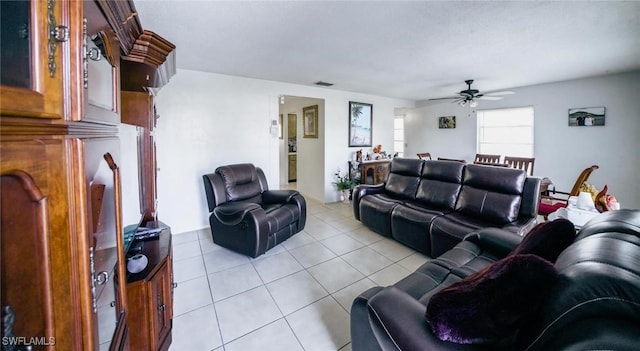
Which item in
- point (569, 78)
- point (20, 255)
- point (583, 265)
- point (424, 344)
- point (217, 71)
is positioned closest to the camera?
point (20, 255)

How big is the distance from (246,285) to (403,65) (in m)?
3.35

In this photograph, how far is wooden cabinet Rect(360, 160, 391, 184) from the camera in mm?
5660

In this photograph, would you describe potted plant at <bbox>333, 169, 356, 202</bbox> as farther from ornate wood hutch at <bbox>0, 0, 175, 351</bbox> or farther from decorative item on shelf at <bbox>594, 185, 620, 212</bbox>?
ornate wood hutch at <bbox>0, 0, 175, 351</bbox>

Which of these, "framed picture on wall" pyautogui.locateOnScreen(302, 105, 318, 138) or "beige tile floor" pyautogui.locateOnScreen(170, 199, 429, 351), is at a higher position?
"framed picture on wall" pyautogui.locateOnScreen(302, 105, 318, 138)

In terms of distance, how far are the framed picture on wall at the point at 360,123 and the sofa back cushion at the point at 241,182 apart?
2618 mm

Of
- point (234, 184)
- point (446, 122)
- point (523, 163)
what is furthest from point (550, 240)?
point (446, 122)

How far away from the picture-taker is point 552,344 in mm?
698

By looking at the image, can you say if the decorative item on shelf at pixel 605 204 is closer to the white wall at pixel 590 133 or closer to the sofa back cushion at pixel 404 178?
the sofa back cushion at pixel 404 178

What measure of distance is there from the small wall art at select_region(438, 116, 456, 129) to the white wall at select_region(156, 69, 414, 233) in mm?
3479

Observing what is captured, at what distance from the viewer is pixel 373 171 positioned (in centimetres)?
574

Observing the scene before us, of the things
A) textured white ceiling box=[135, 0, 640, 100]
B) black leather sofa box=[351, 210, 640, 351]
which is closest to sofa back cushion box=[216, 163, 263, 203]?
textured white ceiling box=[135, 0, 640, 100]

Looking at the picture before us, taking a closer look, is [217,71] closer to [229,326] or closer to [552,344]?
[229,326]

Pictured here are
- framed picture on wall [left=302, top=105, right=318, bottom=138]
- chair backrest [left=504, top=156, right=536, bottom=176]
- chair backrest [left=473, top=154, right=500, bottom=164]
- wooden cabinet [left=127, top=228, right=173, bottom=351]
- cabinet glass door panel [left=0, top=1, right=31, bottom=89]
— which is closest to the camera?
cabinet glass door panel [left=0, top=1, right=31, bottom=89]

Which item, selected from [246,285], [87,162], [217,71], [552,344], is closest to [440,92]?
[217,71]
